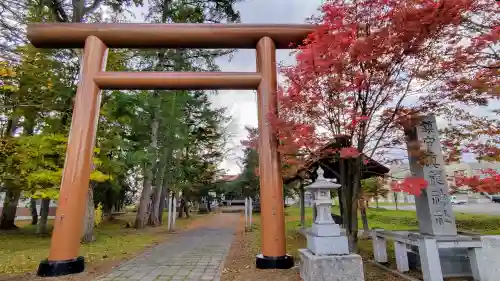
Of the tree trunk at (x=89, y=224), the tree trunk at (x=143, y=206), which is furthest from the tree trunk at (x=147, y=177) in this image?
the tree trunk at (x=89, y=224)

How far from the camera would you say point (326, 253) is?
4.41 meters

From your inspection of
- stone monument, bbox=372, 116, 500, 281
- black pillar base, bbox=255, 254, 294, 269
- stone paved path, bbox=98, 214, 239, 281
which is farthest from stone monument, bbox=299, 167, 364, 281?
stone paved path, bbox=98, 214, 239, 281

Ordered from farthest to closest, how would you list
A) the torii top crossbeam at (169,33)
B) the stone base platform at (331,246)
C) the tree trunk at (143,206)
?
the tree trunk at (143,206), the torii top crossbeam at (169,33), the stone base platform at (331,246)

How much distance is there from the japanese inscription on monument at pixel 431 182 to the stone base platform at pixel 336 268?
190 centimetres

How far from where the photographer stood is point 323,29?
516 cm

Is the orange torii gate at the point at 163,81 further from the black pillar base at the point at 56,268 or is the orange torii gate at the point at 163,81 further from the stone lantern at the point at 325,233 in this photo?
the stone lantern at the point at 325,233

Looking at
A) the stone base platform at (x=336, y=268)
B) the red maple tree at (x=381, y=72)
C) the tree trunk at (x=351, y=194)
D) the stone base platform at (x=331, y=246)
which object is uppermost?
the red maple tree at (x=381, y=72)

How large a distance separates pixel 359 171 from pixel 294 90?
2028mm

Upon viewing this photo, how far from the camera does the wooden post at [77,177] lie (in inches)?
214

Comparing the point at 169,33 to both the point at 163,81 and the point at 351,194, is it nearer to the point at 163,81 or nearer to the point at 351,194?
the point at 163,81

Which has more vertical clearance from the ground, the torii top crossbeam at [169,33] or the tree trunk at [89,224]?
the torii top crossbeam at [169,33]

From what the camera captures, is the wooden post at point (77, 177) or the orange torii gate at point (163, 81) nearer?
the wooden post at point (77, 177)

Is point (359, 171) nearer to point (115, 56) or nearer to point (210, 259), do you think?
point (210, 259)

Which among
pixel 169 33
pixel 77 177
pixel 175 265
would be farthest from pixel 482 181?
pixel 77 177
